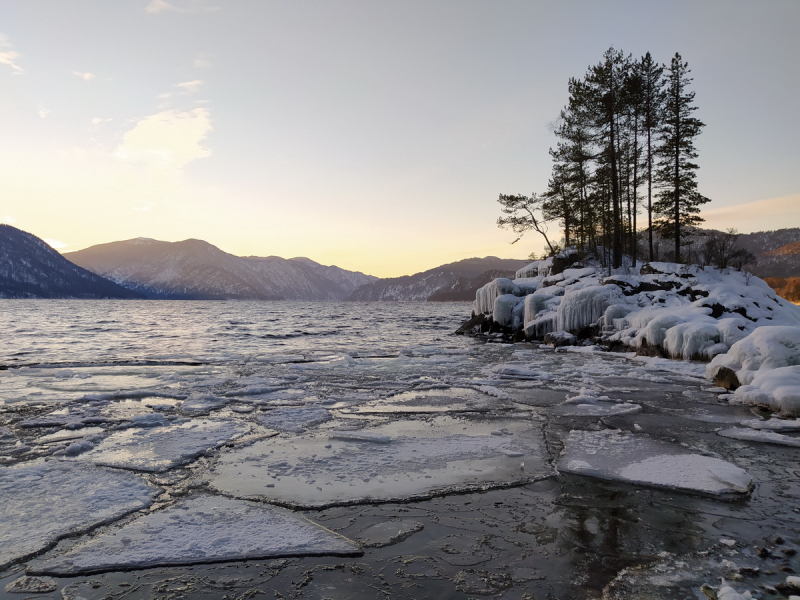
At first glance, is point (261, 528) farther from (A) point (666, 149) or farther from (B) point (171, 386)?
(A) point (666, 149)

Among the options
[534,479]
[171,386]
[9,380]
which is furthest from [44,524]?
[9,380]

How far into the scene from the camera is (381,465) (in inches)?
232

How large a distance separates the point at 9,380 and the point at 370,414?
11113 mm

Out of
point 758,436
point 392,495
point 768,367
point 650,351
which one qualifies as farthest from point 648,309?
point 392,495

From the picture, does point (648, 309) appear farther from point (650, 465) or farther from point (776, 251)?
point (776, 251)

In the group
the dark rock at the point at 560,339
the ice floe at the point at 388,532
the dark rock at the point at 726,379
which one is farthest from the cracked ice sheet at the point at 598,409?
the dark rock at the point at 560,339

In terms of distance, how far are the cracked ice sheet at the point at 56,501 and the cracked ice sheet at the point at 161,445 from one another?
35 cm

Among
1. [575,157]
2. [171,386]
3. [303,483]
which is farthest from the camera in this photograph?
[575,157]

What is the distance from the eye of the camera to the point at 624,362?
55.0 feet

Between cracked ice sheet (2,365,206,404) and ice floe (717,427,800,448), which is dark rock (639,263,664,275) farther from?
cracked ice sheet (2,365,206,404)

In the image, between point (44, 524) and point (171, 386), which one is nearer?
point (44, 524)

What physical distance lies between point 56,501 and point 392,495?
3595 millimetres

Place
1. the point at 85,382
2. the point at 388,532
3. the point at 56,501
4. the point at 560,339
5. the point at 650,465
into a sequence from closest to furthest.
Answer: the point at 388,532, the point at 56,501, the point at 650,465, the point at 85,382, the point at 560,339

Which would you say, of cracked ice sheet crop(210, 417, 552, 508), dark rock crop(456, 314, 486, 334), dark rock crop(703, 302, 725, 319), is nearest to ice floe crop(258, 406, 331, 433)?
cracked ice sheet crop(210, 417, 552, 508)
